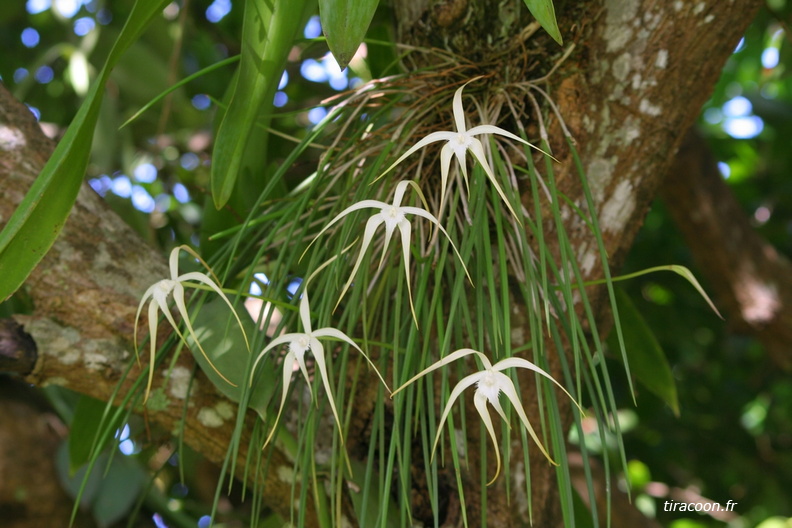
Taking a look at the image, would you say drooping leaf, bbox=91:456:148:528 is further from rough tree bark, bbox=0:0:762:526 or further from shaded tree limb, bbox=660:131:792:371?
shaded tree limb, bbox=660:131:792:371

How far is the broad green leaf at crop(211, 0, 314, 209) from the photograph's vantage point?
1.46ft

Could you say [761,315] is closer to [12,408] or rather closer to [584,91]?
[584,91]

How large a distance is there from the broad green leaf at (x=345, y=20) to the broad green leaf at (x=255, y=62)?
8cm

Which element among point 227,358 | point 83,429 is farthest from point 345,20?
point 83,429

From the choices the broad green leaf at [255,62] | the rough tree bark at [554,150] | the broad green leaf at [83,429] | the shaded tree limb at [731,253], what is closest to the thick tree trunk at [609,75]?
the rough tree bark at [554,150]

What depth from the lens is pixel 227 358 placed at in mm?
476

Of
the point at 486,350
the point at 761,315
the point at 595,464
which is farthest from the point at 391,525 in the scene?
the point at 761,315

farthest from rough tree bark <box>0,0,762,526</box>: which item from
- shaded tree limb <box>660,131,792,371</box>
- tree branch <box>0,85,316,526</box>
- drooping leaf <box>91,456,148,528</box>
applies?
shaded tree limb <box>660,131,792,371</box>

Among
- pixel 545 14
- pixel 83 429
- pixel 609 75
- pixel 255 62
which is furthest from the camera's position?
pixel 83 429

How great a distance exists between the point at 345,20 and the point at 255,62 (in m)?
0.10

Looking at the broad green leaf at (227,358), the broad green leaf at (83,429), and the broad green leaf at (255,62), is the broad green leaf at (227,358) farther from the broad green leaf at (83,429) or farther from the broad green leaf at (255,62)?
the broad green leaf at (83,429)

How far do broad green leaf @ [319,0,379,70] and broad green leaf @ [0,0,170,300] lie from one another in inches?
4.2

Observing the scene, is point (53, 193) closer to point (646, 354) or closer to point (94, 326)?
point (94, 326)

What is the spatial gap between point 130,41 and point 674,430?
1.43 metres
